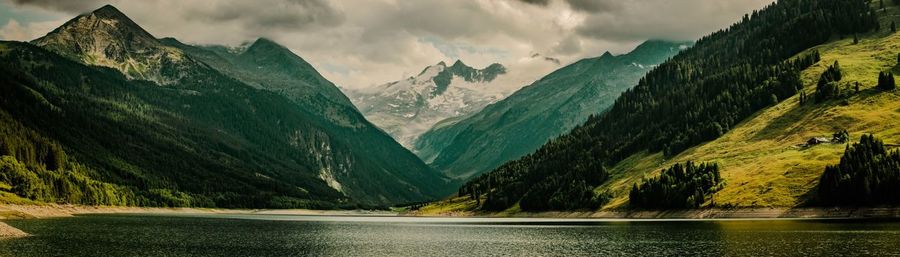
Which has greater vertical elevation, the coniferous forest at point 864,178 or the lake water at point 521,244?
the coniferous forest at point 864,178

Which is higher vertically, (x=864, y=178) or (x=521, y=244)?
(x=864, y=178)

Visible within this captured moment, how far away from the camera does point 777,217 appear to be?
597 ft

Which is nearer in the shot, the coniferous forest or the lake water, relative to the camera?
the lake water

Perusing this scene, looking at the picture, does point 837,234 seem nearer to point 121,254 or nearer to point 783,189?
point 783,189

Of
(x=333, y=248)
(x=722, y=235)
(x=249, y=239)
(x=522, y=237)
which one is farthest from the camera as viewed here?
(x=522, y=237)

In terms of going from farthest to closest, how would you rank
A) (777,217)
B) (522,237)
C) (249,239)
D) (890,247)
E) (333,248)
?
(777,217), (522,237), (249,239), (333,248), (890,247)

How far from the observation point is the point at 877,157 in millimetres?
166500

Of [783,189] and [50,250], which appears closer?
[50,250]

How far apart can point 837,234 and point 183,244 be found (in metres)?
105

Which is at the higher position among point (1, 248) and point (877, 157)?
point (877, 157)

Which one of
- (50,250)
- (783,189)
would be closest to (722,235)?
(783,189)

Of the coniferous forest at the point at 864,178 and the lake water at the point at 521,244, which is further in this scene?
the coniferous forest at the point at 864,178

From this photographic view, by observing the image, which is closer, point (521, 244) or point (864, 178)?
point (521, 244)

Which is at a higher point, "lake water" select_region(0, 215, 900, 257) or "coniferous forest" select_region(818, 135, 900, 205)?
"coniferous forest" select_region(818, 135, 900, 205)
